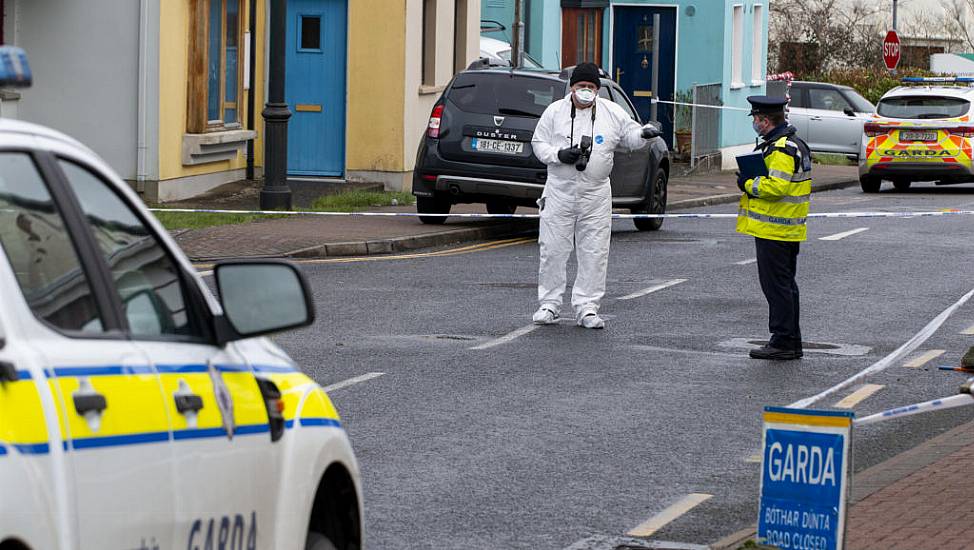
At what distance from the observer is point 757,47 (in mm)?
42125

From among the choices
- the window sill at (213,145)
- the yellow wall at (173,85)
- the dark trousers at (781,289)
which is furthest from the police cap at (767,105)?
the window sill at (213,145)

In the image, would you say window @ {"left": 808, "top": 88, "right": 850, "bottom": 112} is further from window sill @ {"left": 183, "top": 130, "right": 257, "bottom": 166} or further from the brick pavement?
the brick pavement

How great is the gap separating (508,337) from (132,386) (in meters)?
8.99

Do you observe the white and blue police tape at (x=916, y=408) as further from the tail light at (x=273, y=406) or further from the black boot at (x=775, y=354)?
the black boot at (x=775, y=354)

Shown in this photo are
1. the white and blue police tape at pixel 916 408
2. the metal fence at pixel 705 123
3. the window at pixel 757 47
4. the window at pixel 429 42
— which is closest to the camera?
the white and blue police tape at pixel 916 408

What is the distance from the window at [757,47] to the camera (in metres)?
41.6

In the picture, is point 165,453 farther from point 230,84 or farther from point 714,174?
point 714,174

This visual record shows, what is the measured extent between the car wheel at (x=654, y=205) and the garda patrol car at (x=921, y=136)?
913cm

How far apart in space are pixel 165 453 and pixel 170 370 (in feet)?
0.76

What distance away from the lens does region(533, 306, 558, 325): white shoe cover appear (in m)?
13.2

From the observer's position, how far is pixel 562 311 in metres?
14.1

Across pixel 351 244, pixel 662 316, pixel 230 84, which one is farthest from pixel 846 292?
pixel 230 84

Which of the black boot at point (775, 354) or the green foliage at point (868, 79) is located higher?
the green foliage at point (868, 79)

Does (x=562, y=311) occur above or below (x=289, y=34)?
below
